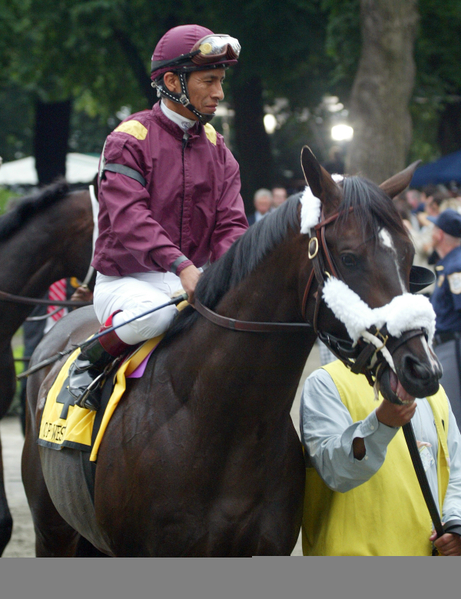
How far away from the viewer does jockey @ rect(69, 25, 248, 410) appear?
10.2ft

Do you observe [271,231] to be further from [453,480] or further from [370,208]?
[453,480]

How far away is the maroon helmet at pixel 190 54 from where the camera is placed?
312cm

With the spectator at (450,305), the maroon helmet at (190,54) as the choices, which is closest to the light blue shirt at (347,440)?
the maroon helmet at (190,54)

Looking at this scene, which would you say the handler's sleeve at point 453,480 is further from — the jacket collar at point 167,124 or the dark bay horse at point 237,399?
the jacket collar at point 167,124

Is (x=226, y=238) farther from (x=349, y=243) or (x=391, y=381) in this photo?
(x=391, y=381)

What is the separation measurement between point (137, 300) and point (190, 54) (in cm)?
95

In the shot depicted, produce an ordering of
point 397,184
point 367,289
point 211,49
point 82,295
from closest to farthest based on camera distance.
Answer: point 367,289
point 397,184
point 211,49
point 82,295

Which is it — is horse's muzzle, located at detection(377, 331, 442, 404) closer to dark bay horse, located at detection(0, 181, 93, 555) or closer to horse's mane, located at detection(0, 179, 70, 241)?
dark bay horse, located at detection(0, 181, 93, 555)

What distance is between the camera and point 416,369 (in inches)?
92.7

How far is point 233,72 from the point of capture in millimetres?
16875

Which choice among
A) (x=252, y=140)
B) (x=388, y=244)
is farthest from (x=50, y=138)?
(x=388, y=244)

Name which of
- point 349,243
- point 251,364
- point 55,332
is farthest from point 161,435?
point 55,332

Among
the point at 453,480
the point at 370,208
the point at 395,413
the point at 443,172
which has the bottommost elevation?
the point at 443,172

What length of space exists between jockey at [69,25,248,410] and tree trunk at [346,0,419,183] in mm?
7105
